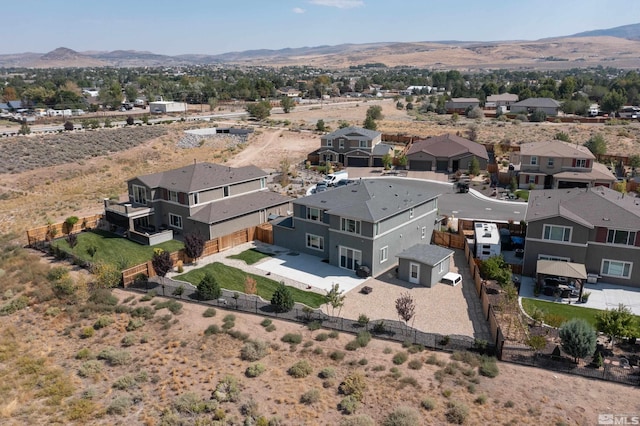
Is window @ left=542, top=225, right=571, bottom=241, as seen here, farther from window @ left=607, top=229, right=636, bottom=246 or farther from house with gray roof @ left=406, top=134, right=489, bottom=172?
house with gray roof @ left=406, top=134, right=489, bottom=172

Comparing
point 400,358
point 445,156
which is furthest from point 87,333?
point 445,156

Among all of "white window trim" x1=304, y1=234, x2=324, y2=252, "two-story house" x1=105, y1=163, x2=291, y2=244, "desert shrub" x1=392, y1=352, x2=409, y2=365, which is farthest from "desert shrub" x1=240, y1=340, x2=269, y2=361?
"two-story house" x1=105, y1=163, x2=291, y2=244

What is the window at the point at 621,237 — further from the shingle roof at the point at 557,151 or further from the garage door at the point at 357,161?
the garage door at the point at 357,161

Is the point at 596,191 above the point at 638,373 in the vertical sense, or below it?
above

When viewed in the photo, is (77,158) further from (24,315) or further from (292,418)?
(292,418)

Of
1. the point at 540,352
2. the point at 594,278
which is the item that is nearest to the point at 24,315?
the point at 540,352
